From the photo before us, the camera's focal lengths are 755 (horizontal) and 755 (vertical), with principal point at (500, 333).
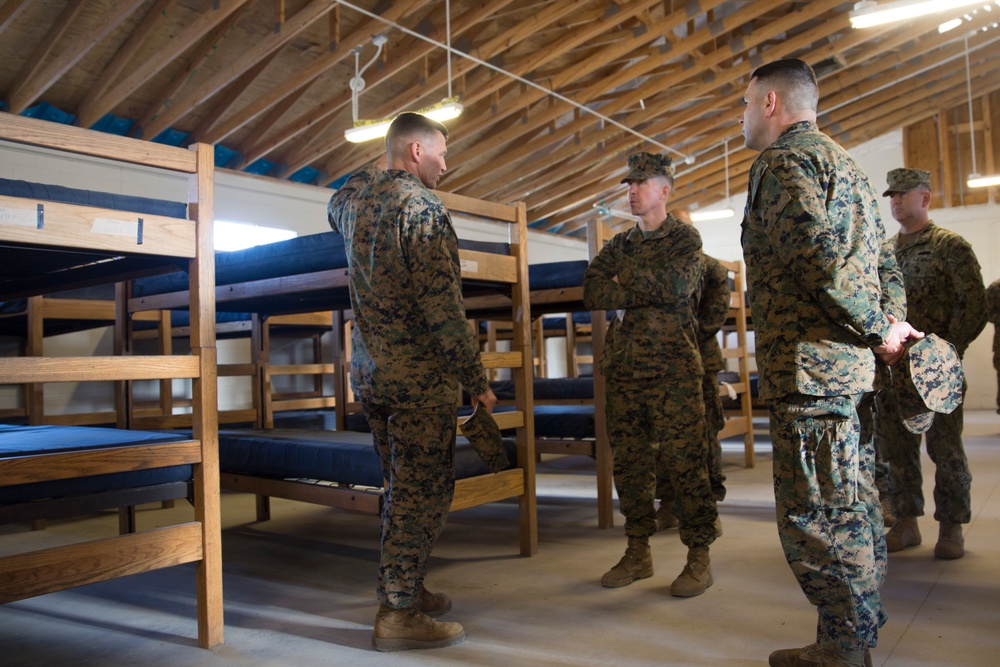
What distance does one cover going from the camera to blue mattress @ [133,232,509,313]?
376 centimetres

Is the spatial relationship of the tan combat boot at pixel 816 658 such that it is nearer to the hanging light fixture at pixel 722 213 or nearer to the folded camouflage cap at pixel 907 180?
the folded camouflage cap at pixel 907 180

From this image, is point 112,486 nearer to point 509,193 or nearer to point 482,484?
point 482,484

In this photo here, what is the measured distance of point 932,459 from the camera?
Answer: 149 inches

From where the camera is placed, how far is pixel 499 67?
9.80 m

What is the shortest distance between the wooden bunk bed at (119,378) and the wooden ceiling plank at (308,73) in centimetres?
575

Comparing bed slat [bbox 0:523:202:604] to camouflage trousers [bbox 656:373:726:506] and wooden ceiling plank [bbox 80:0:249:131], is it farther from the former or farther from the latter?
wooden ceiling plank [bbox 80:0:249:131]

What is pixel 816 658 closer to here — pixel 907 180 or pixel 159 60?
pixel 907 180

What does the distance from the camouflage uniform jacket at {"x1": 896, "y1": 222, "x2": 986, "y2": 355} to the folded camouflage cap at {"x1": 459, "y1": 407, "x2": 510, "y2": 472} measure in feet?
7.98

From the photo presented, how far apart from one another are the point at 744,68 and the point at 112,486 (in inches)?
413

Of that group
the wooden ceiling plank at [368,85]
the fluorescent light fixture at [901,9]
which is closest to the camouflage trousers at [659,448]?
the fluorescent light fixture at [901,9]

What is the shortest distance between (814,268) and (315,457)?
2.48 m

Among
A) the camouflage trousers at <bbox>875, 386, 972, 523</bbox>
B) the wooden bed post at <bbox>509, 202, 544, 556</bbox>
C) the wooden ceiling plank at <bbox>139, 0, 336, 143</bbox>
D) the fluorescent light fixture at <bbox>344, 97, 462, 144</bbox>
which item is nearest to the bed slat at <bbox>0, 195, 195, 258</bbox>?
the wooden bed post at <bbox>509, 202, 544, 556</bbox>

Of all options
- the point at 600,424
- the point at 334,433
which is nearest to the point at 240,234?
the point at 334,433

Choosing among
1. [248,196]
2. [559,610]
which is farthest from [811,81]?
[248,196]
